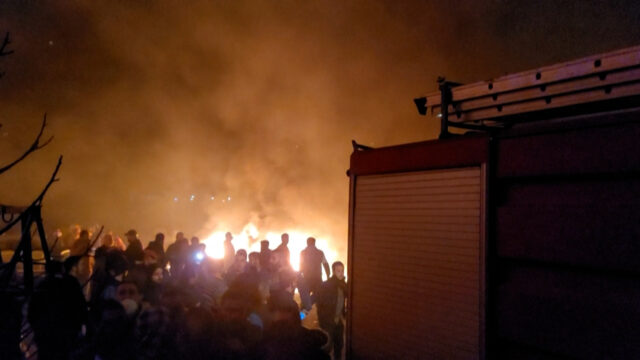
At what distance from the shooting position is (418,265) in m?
4.45

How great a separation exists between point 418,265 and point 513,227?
109 centimetres

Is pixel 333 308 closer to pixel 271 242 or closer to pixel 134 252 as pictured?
pixel 134 252

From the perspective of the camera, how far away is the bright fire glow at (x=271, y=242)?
1674cm

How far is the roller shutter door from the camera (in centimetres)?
401

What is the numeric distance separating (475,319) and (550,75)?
7.96ft

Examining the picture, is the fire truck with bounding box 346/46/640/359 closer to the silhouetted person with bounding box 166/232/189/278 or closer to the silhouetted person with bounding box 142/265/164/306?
the silhouetted person with bounding box 142/265/164/306

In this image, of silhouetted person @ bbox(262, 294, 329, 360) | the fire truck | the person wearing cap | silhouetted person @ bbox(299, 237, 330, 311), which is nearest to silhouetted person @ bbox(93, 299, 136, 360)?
silhouetted person @ bbox(262, 294, 329, 360)

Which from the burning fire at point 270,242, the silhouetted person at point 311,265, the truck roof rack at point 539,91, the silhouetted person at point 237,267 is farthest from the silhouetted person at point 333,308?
the burning fire at point 270,242

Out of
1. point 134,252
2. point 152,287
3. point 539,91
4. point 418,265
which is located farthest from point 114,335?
point 539,91

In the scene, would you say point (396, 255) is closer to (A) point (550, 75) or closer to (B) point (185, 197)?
(A) point (550, 75)

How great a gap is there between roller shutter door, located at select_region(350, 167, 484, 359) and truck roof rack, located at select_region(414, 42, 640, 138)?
751 mm

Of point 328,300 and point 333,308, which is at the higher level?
point 328,300

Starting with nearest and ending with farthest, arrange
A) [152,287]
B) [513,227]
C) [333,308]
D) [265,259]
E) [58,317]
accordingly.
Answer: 1. [58,317]
2. [513,227]
3. [152,287]
4. [333,308]
5. [265,259]

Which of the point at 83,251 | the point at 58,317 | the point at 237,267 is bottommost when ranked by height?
the point at 237,267
